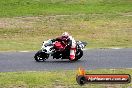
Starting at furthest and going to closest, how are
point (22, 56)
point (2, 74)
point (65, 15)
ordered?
point (65, 15) → point (22, 56) → point (2, 74)

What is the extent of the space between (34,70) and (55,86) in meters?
3.37

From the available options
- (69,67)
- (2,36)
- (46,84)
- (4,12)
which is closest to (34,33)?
(2,36)

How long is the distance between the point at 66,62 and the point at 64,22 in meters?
17.5

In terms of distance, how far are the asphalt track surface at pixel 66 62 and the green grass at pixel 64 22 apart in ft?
10.00

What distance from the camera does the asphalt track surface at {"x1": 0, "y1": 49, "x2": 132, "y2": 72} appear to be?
18.9 m

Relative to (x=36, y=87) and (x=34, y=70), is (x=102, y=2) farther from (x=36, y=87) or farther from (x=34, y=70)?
(x=36, y=87)

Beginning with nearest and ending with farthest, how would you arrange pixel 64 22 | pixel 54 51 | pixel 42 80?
1. pixel 42 80
2. pixel 54 51
3. pixel 64 22

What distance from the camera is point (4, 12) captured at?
42969 mm

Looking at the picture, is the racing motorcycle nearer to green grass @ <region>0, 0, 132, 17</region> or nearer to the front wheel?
the front wheel

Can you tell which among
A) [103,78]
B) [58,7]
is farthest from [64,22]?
[103,78]

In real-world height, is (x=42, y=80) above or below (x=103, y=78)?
below

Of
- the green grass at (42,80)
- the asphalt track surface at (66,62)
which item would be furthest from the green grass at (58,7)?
the green grass at (42,80)

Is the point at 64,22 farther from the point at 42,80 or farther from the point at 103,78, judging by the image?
the point at 103,78

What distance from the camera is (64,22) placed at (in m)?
37.5
